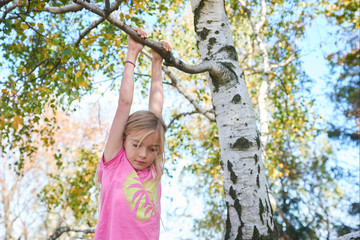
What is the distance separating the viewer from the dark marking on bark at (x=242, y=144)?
2148 mm

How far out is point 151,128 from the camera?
72.7 inches

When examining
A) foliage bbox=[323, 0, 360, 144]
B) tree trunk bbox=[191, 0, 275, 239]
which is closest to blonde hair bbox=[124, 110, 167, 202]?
tree trunk bbox=[191, 0, 275, 239]

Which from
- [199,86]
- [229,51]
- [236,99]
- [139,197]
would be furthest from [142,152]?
[199,86]

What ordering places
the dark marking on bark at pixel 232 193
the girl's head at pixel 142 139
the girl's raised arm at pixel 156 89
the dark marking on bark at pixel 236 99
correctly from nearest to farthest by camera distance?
the girl's head at pixel 142 139
the dark marking on bark at pixel 232 193
the girl's raised arm at pixel 156 89
the dark marking on bark at pixel 236 99

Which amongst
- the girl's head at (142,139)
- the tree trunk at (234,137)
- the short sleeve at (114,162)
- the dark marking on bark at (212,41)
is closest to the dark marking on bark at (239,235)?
the tree trunk at (234,137)

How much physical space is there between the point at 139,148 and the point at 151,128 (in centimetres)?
14

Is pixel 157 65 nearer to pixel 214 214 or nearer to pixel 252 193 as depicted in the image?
pixel 252 193

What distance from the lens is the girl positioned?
173 cm

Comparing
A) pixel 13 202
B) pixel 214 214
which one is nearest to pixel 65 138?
pixel 13 202

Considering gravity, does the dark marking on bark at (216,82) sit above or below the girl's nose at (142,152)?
above

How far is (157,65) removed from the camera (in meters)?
2.19

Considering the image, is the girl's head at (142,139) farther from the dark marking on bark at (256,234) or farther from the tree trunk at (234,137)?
the dark marking on bark at (256,234)

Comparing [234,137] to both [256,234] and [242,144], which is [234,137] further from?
[256,234]

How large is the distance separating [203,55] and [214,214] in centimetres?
899
